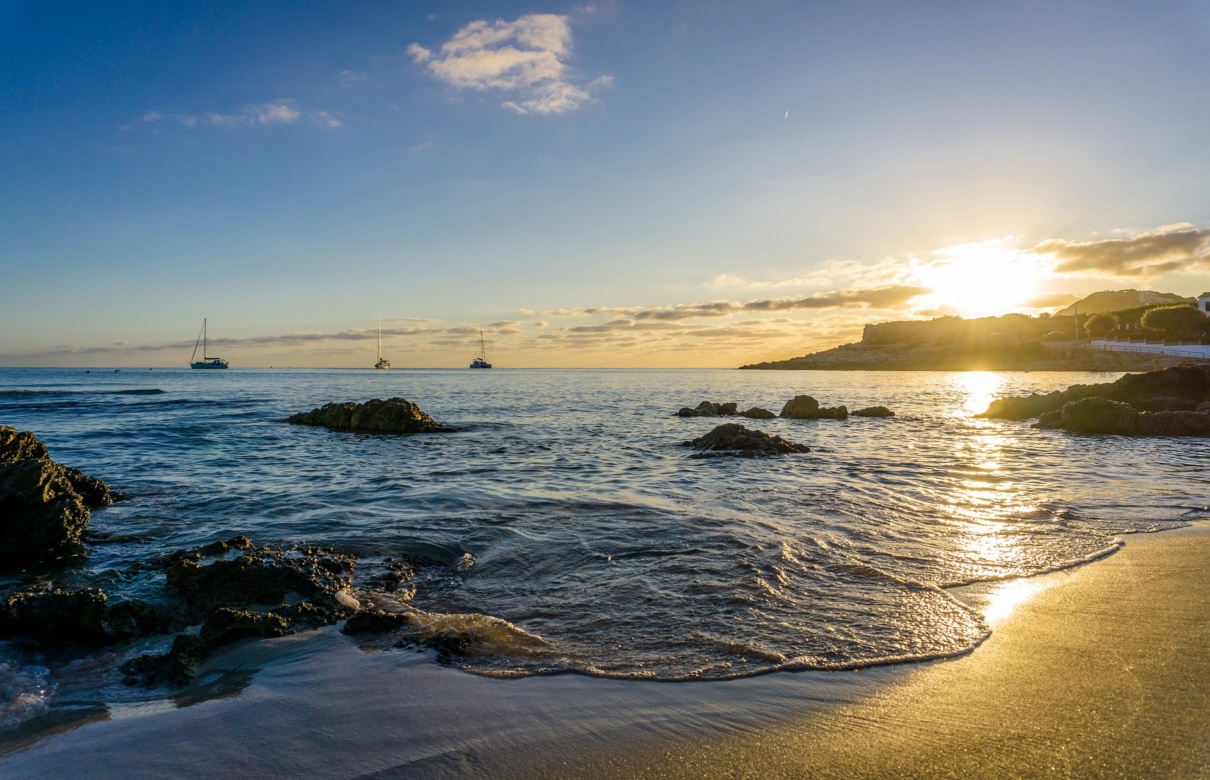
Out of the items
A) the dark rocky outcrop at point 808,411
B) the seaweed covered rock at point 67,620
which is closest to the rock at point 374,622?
the seaweed covered rock at point 67,620

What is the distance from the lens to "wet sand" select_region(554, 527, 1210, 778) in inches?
113

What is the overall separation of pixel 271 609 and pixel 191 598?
1009 millimetres

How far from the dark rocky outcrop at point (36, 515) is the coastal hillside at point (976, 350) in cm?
7830

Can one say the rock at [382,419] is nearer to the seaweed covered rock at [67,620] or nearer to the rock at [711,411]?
the rock at [711,411]

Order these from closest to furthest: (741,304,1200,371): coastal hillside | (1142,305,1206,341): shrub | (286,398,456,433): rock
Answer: (286,398,456,433): rock, (1142,305,1206,341): shrub, (741,304,1200,371): coastal hillside

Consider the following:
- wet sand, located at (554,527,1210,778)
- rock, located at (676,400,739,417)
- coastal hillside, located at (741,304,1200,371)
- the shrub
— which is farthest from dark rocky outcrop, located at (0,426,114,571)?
the shrub

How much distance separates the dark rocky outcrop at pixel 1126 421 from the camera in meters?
18.0

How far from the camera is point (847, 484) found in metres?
11.3

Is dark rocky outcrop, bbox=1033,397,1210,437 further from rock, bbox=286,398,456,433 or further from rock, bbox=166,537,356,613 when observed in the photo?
rock, bbox=166,537,356,613

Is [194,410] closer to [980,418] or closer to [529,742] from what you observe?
[529,742]

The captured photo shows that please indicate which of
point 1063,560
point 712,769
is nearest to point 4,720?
point 712,769

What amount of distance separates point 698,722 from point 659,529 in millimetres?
4649

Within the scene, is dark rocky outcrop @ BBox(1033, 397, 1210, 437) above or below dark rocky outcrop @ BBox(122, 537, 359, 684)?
above

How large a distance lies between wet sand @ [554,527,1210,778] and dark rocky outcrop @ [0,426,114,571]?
7456 mm
